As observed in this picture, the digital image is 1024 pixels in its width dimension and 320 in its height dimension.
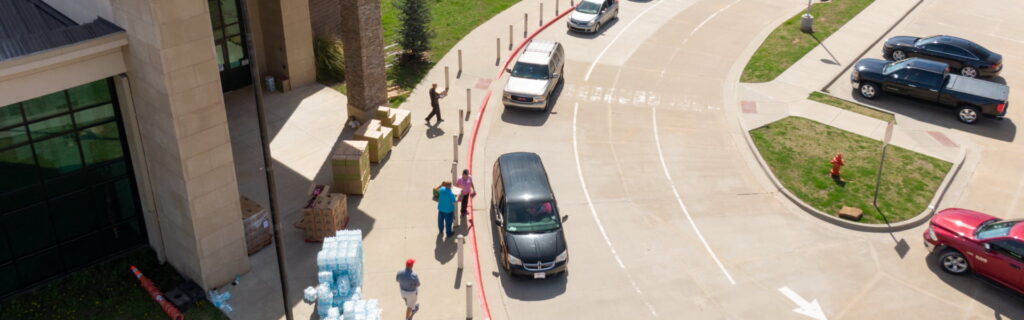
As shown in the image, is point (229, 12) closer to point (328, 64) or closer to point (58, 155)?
point (328, 64)

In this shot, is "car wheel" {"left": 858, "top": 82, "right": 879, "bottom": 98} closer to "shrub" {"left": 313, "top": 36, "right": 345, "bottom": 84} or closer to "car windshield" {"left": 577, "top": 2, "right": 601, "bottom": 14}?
"car windshield" {"left": 577, "top": 2, "right": 601, "bottom": 14}

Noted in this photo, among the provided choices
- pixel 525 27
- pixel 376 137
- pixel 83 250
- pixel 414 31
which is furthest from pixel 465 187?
pixel 525 27

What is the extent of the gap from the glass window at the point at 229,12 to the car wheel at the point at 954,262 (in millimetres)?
21740

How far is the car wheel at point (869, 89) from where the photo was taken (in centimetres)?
2883

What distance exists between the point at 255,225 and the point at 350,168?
3.14 m

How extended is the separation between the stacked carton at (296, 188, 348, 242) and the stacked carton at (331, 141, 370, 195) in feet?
5.06

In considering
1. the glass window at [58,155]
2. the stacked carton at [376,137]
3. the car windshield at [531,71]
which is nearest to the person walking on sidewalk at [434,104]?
the stacked carton at [376,137]

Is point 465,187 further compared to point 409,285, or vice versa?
point 465,187

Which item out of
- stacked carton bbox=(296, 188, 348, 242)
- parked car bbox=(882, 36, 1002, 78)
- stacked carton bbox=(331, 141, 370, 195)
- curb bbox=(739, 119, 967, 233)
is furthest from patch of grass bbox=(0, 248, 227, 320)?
parked car bbox=(882, 36, 1002, 78)

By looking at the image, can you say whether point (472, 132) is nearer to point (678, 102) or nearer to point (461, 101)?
point (461, 101)

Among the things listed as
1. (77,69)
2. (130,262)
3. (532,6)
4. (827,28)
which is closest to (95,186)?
(130,262)

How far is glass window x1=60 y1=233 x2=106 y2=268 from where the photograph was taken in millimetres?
17984

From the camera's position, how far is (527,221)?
19.2 metres

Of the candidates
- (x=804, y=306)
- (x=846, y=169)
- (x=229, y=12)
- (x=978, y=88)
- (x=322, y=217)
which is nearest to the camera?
(x=804, y=306)
